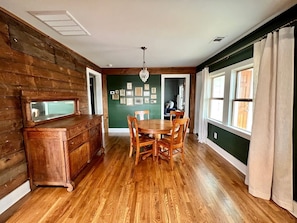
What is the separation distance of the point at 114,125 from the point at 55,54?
3.31m

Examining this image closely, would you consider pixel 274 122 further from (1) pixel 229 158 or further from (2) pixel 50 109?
(2) pixel 50 109

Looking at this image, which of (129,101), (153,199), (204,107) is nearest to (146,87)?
(129,101)

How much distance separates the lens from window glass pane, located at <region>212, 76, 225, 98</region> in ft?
12.1

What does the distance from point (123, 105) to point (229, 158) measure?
373cm

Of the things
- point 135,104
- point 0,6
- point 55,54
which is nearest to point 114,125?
point 135,104

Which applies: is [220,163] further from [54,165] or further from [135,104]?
[135,104]

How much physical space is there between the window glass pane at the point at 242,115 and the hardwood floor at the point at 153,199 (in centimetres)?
83

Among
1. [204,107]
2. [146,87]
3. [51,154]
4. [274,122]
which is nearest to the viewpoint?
[274,122]

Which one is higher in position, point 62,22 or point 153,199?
point 62,22

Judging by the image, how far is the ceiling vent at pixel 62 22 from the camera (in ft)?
5.85

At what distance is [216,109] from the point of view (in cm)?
398

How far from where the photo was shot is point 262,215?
1683 millimetres

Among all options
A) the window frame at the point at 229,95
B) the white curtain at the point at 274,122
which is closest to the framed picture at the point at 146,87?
the window frame at the point at 229,95

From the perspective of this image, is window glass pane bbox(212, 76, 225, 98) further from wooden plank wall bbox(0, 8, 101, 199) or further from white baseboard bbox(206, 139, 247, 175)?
wooden plank wall bbox(0, 8, 101, 199)
